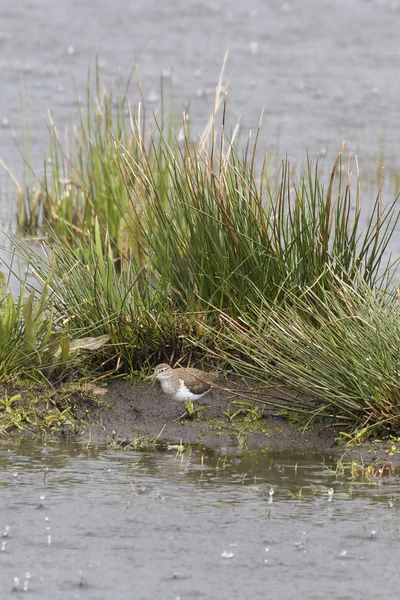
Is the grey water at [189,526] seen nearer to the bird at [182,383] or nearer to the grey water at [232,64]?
the bird at [182,383]

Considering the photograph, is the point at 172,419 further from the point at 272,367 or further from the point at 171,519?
the point at 171,519

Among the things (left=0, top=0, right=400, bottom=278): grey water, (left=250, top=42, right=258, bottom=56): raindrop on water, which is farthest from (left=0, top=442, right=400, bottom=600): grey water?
(left=250, top=42, right=258, bottom=56): raindrop on water

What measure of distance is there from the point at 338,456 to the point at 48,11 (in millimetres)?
18911

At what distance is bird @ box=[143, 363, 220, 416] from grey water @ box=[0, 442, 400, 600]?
0.48 metres

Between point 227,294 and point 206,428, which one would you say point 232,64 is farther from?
point 206,428

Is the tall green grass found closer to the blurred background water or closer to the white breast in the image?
the white breast

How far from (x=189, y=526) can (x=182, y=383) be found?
1.63 meters

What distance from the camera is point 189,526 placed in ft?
18.0

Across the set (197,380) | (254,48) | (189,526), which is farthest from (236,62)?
(189,526)

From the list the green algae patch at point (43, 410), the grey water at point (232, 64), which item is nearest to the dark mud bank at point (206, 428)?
the green algae patch at point (43, 410)

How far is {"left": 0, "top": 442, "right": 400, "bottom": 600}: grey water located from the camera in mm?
Answer: 4875

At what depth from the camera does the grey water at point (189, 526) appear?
4875mm

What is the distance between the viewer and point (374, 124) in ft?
58.4

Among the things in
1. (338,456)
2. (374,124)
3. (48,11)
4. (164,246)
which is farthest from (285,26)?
(338,456)
